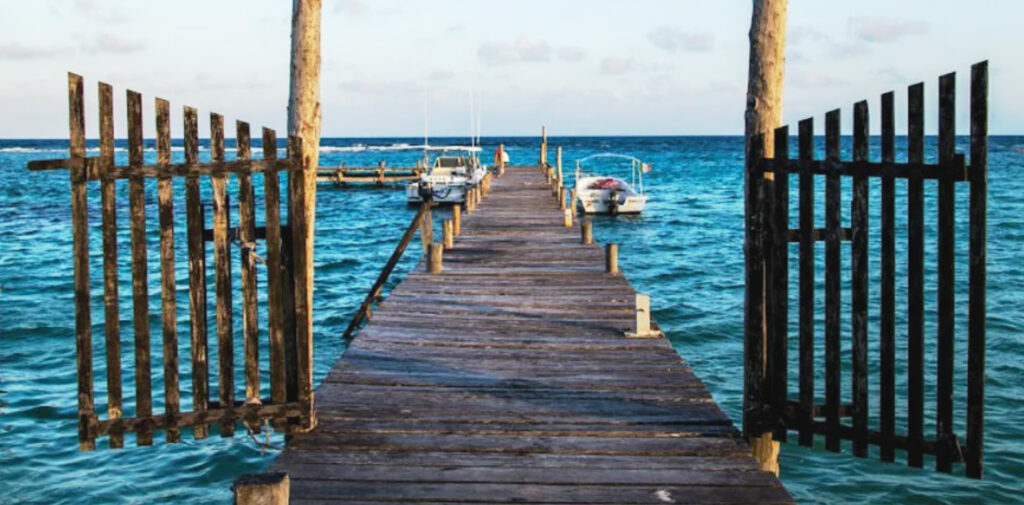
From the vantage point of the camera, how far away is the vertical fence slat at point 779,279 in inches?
245

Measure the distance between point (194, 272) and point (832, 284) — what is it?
4.06 metres

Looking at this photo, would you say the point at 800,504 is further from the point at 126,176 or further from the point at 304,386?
the point at 126,176

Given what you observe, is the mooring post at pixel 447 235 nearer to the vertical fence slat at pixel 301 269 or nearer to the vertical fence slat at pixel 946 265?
the vertical fence slat at pixel 301 269

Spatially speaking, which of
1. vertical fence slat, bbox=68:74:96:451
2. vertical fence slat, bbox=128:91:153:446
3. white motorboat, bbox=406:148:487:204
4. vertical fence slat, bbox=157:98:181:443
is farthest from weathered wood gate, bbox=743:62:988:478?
white motorboat, bbox=406:148:487:204

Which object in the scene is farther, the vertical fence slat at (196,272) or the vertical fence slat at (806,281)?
the vertical fence slat at (806,281)

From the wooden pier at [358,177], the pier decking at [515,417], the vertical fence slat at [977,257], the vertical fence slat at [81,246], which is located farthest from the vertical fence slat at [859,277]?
the wooden pier at [358,177]

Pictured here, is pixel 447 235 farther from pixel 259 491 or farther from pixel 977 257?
pixel 259 491

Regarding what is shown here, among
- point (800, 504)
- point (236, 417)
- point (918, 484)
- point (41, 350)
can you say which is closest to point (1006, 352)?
point (918, 484)

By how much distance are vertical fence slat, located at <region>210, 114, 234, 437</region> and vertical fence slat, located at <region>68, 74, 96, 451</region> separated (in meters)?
0.73

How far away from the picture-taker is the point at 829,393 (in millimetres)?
6215

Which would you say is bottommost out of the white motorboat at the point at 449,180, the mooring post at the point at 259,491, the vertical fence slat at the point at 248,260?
the mooring post at the point at 259,491

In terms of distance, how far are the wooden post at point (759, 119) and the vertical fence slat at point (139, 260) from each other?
12.8 feet

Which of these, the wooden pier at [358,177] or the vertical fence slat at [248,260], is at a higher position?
the wooden pier at [358,177]

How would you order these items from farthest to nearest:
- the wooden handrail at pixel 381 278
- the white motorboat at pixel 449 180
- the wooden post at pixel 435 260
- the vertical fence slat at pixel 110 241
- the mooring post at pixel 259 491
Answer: the white motorboat at pixel 449 180 → the wooden handrail at pixel 381 278 → the wooden post at pixel 435 260 → the vertical fence slat at pixel 110 241 → the mooring post at pixel 259 491
